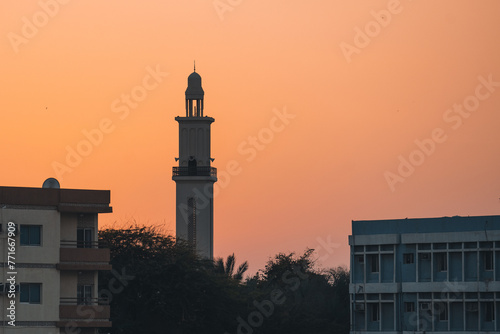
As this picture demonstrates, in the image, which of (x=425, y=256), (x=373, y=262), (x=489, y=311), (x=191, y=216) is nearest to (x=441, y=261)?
(x=425, y=256)

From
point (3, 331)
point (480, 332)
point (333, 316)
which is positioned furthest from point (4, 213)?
point (333, 316)

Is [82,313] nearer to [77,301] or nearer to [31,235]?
[77,301]

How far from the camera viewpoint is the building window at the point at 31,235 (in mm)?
66562

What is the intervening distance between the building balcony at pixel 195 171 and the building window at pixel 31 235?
41248mm

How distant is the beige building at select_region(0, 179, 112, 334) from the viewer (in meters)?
65.8

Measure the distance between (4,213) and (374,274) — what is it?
22.2m

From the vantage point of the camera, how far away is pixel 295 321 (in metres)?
87.3

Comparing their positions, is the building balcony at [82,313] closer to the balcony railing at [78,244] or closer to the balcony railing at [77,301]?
the balcony railing at [77,301]

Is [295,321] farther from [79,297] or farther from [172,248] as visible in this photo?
[79,297]

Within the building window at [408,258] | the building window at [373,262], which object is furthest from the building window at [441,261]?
the building window at [373,262]

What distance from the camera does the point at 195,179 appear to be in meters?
107

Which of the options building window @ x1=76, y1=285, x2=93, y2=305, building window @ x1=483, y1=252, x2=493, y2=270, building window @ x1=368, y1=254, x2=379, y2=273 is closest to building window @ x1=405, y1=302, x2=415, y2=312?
building window @ x1=368, y1=254, x2=379, y2=273

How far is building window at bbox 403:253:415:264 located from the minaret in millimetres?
31256

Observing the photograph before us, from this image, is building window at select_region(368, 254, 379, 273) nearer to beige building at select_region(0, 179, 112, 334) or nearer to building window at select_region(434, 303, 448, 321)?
building window at select_region(434, 303, 448, 321)
